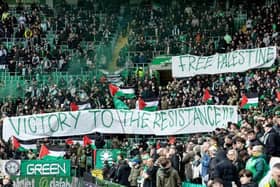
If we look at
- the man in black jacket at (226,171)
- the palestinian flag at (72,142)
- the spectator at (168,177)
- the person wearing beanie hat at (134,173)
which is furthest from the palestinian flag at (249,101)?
the man in black jacket at (226,171)

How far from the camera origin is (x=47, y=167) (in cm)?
2305

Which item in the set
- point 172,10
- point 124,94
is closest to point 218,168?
point 124,94

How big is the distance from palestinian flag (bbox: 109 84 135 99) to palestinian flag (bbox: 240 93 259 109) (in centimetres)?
676

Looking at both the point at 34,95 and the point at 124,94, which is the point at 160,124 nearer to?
the point at 124,94

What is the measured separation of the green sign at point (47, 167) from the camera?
75.6 ft

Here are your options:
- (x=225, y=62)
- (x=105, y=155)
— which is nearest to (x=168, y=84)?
(x=225, y=62)

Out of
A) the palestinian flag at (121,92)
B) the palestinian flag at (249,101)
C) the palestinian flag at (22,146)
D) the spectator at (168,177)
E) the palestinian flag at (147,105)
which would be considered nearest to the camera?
the spectator at (168,177)

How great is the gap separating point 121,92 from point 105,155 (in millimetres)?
6690

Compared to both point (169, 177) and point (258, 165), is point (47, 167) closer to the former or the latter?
point (169, 177)

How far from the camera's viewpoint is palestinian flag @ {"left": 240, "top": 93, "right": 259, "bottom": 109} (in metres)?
24.9

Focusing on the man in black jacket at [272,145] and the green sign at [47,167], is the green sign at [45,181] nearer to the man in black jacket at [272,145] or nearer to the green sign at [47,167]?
the green sign at [47,167]

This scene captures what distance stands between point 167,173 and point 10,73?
22.3 metres

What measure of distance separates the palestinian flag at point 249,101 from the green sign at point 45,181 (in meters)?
6.72

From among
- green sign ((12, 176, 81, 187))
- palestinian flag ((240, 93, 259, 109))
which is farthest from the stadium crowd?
green sign ((12, 176, 81, 187))
